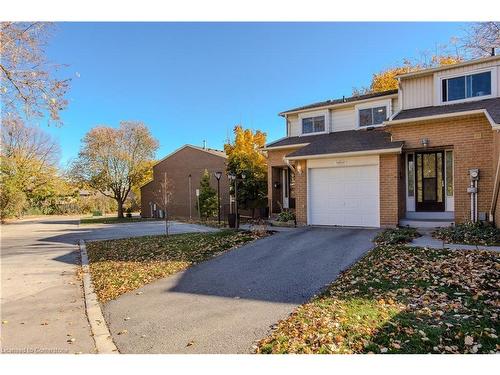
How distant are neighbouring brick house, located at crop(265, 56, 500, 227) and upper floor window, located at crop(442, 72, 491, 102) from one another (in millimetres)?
30

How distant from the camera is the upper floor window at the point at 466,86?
1134 cm

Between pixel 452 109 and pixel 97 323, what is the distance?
39.8 ft

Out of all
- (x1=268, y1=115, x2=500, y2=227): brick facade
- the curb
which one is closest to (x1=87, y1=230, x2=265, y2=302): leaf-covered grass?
the curb

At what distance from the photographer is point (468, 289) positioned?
203 inches

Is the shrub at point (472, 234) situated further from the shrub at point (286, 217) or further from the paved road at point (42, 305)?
the paved road at point (42, 305)

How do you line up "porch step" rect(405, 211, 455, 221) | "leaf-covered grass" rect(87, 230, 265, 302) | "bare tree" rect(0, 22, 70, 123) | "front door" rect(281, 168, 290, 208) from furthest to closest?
"front door" rect(281, 168, 290, 208) → "porch step" rect(405, 211, 455, 221) → "bare tree" rect(0, 22, 70, 123) → "leaf-covered grass" rect(87, 230, 265, 302)

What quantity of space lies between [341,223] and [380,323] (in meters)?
8.51

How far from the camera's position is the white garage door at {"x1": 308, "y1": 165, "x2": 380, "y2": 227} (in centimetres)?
1166

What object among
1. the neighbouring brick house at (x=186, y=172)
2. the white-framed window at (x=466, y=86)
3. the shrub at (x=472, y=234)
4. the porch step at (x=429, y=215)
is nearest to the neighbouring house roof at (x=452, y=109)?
the white-framed window at (x=466, y=86)

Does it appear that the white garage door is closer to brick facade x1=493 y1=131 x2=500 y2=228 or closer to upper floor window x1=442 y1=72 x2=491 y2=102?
brick facade x1=493 y1=131 x2=500 y2=228

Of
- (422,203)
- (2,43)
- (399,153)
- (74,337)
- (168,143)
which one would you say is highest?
(168,143)
